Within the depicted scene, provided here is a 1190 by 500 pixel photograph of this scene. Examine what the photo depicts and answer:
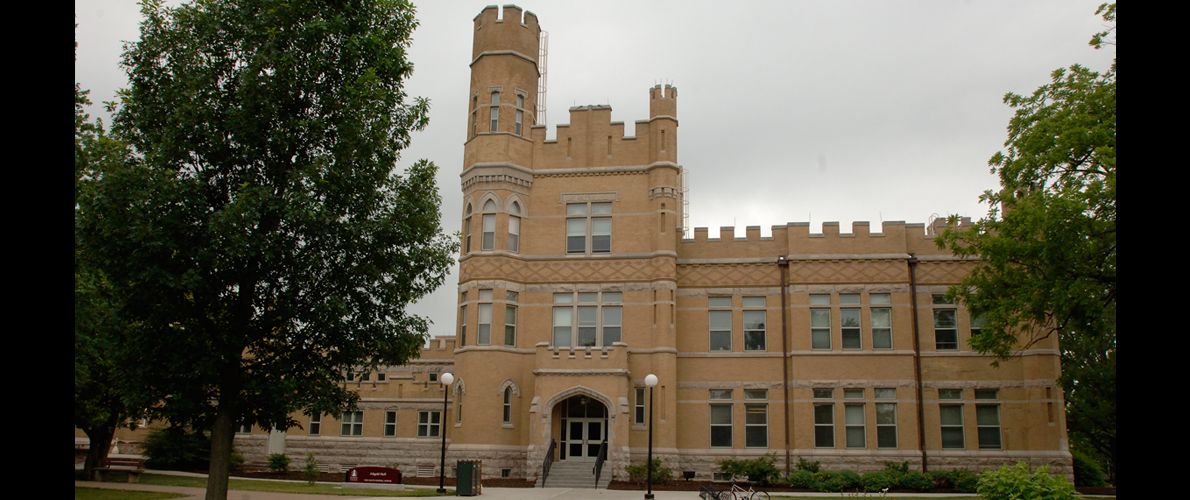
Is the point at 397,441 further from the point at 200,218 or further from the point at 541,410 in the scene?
the point at 200,218

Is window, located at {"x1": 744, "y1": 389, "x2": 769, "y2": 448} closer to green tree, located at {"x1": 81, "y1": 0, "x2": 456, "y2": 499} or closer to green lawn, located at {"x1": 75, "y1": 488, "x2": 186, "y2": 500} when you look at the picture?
green tree, located at {"x1": 81, "y1": 0, "x2": 456, "y2": 499}

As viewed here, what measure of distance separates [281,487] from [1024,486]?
70.2ft

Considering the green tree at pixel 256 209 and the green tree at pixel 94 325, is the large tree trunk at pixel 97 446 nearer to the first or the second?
the green tree at pixel 94 325

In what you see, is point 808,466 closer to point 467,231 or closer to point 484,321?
point 484,321

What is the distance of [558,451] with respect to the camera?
3300cm

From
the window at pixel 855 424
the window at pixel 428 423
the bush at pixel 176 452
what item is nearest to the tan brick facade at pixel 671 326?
the window at pixel 855 424

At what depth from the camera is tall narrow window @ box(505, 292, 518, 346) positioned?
112ft

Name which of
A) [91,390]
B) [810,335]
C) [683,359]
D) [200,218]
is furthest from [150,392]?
[810,335]

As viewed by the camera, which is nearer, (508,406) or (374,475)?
(374,475)

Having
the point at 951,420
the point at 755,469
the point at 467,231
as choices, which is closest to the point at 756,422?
the point at 755,469

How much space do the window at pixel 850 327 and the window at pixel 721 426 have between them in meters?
5.24

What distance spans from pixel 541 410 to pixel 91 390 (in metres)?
14.8

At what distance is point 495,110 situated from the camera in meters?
35.5

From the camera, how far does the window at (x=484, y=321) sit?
33625 millimetres
